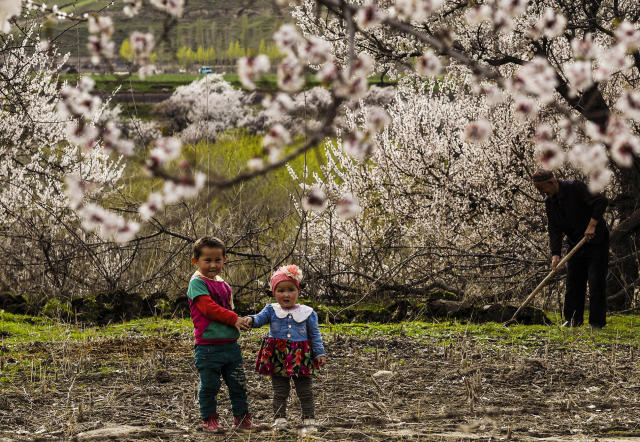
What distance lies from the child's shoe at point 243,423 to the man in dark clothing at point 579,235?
4.16 meters

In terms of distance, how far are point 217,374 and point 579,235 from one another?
4.66 meters

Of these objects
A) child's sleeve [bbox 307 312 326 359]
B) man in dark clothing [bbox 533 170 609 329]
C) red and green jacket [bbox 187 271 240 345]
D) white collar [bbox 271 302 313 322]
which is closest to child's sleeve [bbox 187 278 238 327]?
red and green jacket [bbox 187 271 240 345]

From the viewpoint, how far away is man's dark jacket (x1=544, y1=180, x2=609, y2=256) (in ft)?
25.7

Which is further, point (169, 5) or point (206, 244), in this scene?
point (206, 244)

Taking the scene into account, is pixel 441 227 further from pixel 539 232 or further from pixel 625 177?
pixel 625 177

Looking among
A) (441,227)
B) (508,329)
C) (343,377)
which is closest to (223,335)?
(343,377)

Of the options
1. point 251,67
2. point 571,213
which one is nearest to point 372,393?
point 251,67

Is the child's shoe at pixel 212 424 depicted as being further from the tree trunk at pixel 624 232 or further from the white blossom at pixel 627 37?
the tree trunk at pixel 624 232

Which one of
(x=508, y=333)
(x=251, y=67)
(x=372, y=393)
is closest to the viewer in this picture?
(x=251, y=67)

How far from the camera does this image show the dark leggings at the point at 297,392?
4750 millimetres

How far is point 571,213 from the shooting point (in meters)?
7.95

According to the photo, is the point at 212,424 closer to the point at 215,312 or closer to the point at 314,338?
the point at 215,312

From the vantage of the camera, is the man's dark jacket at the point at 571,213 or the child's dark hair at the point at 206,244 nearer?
the child's dark hair at the point at 206,244

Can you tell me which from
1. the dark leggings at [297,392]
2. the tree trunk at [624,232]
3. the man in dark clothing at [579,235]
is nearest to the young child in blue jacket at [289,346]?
the dark leggings at [297,392]
